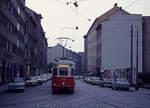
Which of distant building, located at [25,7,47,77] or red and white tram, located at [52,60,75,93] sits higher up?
distant building, located at [25,7,47,77]

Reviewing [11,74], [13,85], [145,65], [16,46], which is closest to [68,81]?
[13,85]

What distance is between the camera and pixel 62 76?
26562mm

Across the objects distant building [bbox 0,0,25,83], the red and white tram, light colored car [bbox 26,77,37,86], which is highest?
distant building [bbox 0,0,25,83]

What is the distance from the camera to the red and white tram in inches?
1040

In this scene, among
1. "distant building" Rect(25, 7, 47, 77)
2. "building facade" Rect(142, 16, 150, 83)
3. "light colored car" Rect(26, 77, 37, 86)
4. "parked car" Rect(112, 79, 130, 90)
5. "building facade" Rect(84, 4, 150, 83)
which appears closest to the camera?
"parked car" Rect(112, 79, 130, 90)

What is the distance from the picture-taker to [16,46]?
186 ft

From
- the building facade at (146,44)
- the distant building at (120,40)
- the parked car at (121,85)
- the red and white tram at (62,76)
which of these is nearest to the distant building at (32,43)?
the distant building at (120,40)

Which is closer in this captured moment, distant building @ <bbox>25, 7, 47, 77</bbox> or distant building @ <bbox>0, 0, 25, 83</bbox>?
distant building @ <bbox>0, 0, 25, 83</bbox>

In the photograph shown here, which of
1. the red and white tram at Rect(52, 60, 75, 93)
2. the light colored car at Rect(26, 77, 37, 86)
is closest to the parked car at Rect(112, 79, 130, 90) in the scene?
the red and white tram at Rect(52, 60, 75, 93)

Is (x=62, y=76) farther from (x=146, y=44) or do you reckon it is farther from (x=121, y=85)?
(x=146, y=44)

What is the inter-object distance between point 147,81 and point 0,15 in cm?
3505

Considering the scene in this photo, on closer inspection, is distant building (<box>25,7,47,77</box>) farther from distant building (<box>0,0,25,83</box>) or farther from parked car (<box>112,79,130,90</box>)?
parked car (<box>112,79,130,90</box>)

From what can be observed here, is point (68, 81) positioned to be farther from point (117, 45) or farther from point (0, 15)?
point (117, 45)

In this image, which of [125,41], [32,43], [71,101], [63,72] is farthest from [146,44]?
[71,101]
